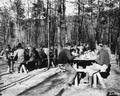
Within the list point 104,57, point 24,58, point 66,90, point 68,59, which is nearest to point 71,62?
point 68,59

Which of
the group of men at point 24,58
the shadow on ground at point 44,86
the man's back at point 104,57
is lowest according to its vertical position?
the shadow on ground at point 44,86

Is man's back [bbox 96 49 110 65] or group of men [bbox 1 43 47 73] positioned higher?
man's back [bbox 96 49 110 65]

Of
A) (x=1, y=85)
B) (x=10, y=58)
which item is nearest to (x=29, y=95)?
(x=1, y=85)

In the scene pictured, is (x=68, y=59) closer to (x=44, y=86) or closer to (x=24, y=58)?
(x=44, y=86)

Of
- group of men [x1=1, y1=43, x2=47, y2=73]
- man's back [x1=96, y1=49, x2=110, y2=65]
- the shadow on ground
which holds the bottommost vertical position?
the shadow on ground

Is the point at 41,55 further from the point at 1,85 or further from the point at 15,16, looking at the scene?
the point at 15,16

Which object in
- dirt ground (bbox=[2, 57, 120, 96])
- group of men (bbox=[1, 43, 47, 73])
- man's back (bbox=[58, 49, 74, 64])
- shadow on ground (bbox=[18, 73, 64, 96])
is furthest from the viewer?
group of men (bbox=[1, 43, 47, 73])

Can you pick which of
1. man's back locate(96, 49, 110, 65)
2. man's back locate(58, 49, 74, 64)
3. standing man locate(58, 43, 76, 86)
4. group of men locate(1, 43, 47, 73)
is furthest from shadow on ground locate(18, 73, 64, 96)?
group of men locate(1, 43, 47, 73)

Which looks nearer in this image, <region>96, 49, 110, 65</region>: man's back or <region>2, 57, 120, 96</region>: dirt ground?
<region>2, 57, 120, 96</region>: dirt ground

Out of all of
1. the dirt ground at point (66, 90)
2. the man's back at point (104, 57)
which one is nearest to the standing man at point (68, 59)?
the dirt ground at point (66, 90)

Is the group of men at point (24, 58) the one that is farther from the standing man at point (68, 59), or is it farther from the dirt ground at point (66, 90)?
the standing man at point (68, 59)

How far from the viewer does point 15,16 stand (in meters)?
42.1

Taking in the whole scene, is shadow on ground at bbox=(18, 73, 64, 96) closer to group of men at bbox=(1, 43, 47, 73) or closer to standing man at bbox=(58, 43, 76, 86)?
standing man at bbox=(58, 43, 76, 86)

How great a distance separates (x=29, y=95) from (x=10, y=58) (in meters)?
5.39
